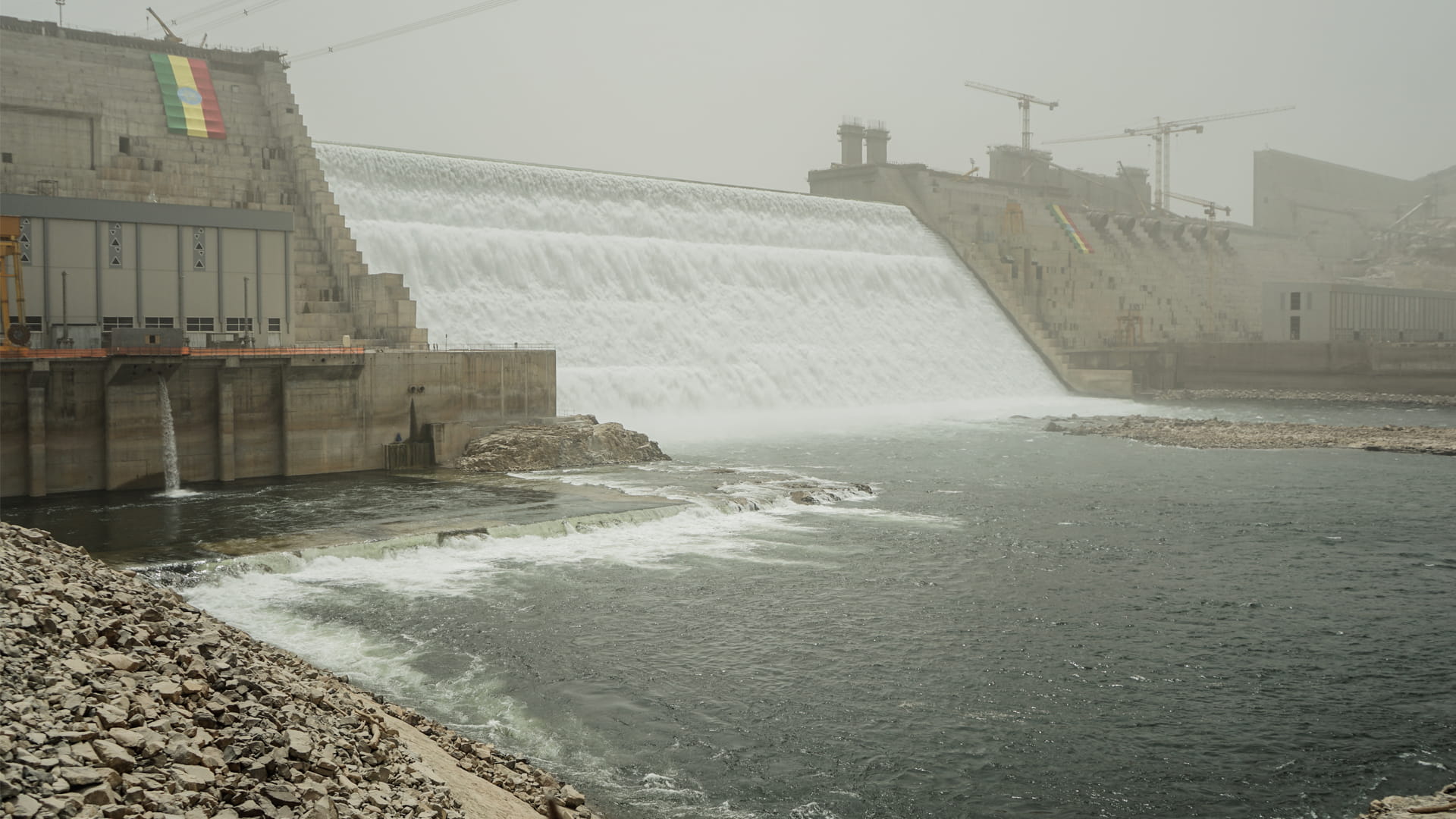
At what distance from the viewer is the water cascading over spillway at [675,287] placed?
1694 inches

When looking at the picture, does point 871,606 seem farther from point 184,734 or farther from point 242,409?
point 242,409

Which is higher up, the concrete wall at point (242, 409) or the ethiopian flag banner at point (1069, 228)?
the ethiopian flag banner at point (1069, 228)

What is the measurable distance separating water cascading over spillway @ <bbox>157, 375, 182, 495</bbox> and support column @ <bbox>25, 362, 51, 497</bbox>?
2280 millimetres

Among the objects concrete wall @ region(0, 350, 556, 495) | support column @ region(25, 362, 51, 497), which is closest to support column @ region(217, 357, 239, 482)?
concrete wall @ region(0, 350, 556, 495)

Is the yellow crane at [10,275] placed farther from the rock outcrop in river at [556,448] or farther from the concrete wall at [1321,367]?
the concrete wall at [1321,367]

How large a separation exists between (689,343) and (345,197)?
45.8ft

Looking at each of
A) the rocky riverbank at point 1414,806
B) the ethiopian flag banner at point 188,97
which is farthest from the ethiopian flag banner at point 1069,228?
the rocky riverbank at point 1414,806

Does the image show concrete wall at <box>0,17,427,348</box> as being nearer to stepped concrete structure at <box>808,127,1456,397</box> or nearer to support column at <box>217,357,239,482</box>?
support column at <box>217,357,239,482</box>

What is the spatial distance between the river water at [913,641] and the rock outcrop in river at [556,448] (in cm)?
→ 328

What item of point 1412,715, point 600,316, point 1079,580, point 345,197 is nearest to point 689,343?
point 600,316

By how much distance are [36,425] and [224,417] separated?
12.7 ft

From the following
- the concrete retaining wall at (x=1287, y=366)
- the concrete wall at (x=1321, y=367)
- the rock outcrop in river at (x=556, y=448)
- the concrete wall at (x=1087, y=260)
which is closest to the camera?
the rock outcrop in river at (x=556, y=448)

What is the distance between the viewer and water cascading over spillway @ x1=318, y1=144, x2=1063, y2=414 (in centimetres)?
4303

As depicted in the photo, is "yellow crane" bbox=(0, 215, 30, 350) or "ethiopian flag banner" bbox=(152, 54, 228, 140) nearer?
"yellow crane" bbox=(0, 215, 30, 350)
